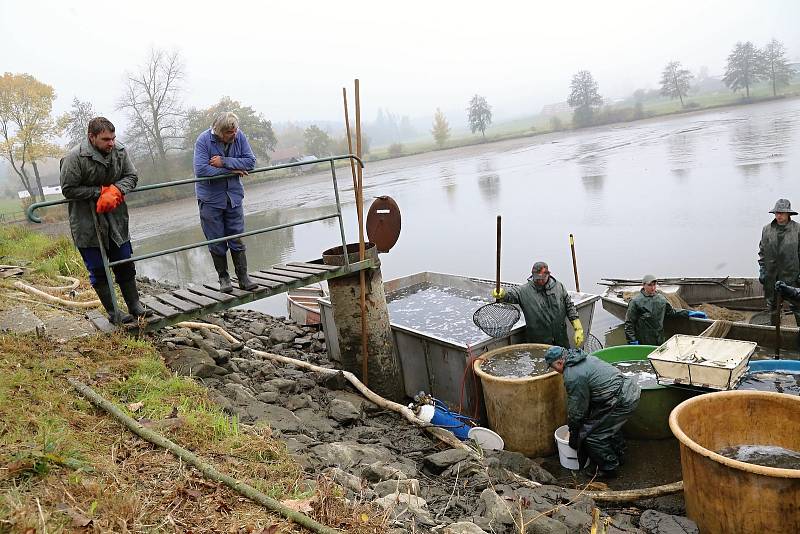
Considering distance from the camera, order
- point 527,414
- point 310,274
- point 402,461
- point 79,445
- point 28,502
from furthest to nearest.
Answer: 1. point 310,274
2. point 527,414
3. point 402,461
4. point 79,445
5. point 28,502

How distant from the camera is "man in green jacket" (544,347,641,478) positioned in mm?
5621

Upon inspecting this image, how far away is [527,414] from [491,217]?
Answer: 1928 centimetres

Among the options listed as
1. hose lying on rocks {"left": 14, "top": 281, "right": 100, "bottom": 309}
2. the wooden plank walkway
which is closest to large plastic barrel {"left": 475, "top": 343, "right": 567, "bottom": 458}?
the wooden plank walkway

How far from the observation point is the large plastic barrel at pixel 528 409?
6.13 m

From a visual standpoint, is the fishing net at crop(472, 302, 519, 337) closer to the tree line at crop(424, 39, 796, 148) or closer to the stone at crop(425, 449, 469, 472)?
the stone at crop(425, 449, 469, 472)

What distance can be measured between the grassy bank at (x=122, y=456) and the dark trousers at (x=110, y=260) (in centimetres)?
58

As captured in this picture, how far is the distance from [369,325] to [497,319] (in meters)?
1.66

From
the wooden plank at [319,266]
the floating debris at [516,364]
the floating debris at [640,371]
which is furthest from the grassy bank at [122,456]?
the floating debris at [640,371]

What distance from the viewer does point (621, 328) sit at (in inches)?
445

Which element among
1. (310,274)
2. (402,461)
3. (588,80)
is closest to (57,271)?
(310,274)

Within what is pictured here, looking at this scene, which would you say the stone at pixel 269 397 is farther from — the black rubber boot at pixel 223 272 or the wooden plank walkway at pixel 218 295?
the black rubber boot at pixel 223 272

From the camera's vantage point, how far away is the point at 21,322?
223 inches

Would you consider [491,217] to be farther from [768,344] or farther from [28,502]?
[28,502]

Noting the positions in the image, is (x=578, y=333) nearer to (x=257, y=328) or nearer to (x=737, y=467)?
(x=737, y=467)
